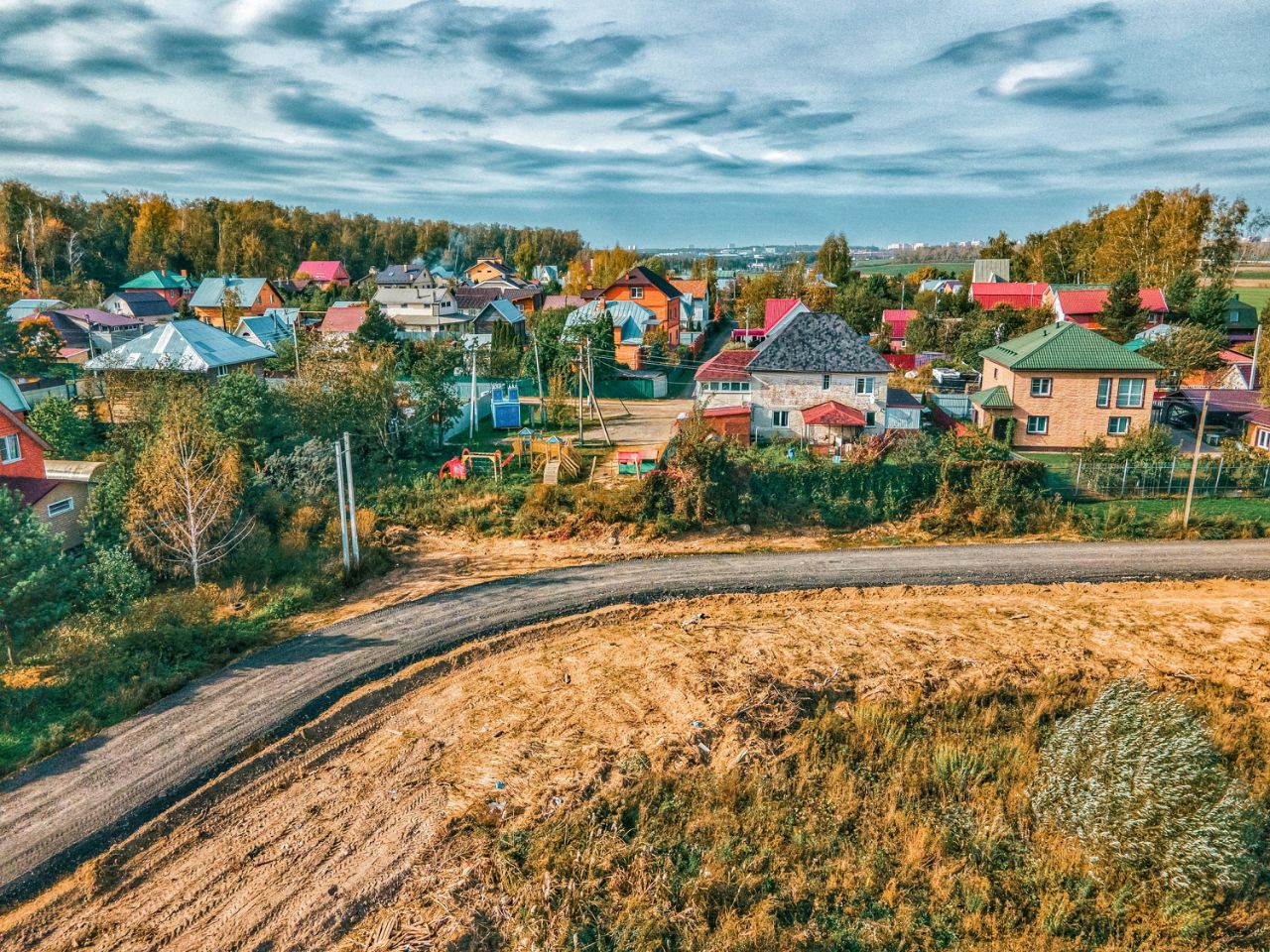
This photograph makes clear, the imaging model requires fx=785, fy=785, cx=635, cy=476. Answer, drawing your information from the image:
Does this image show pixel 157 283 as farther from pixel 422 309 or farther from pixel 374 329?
pixel 374 329

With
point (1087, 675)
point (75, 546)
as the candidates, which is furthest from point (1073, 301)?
point (75, 546)

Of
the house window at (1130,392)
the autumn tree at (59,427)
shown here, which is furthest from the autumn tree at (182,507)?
the house window at (1130,392)

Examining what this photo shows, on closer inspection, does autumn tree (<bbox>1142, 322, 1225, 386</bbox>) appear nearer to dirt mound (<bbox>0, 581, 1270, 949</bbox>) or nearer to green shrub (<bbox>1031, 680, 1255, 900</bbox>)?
dirt mound (<bbox>0, 581, 1270, 949</bbox>)

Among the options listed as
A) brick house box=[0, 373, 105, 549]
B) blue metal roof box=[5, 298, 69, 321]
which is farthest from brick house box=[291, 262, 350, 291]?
brick house box=[0, 373, 105, 549]

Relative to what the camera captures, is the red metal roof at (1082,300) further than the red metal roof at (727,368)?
Yes

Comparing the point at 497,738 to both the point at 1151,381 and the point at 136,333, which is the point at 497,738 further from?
the point at 136,333

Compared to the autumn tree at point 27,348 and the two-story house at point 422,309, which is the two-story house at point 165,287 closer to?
the two-story house at point 422,309

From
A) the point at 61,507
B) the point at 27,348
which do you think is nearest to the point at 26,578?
the point at 61,507
